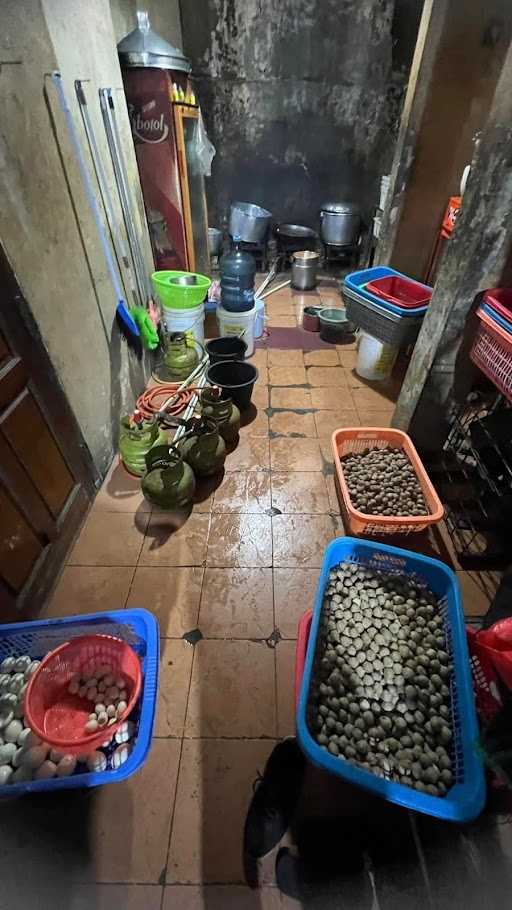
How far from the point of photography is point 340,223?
4.08 metres

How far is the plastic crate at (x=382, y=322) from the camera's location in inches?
94.0

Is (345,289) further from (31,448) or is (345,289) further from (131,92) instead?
(31,448)

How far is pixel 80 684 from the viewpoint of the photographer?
1.27m

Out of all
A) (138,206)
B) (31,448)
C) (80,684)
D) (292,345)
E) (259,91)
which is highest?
(259,91)

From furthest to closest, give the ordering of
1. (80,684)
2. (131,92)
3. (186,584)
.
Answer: (131,92) < (186,584) < (80,684)

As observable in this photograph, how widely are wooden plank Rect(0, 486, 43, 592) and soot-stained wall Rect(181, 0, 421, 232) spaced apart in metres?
4.28

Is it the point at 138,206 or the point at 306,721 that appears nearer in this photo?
the point at 306,721

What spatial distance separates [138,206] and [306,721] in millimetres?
2920

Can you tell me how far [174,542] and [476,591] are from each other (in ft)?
4.40

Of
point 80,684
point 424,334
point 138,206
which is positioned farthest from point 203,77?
point 80,684

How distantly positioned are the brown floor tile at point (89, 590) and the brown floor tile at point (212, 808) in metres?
0.61

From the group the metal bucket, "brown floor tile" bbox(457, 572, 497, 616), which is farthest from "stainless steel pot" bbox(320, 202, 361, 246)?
"brown floor tile" bbox(457, 572, 497, 616)

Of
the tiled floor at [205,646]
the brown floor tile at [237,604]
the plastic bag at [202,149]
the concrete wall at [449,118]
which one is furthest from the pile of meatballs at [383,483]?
the plastic bag at [202,149]

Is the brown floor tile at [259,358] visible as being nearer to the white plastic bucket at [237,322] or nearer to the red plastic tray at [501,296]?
the white plastic bucket at [237,322]
